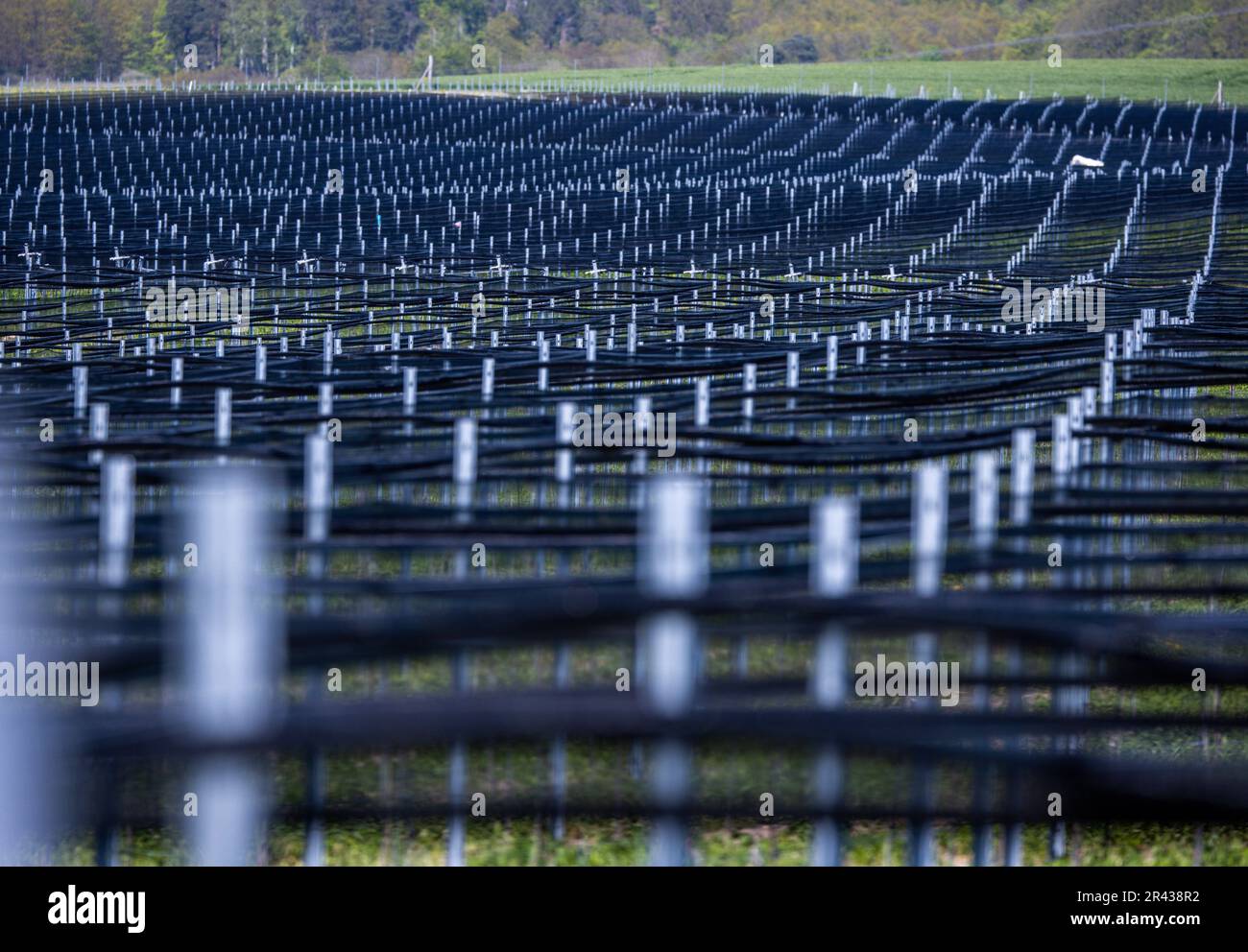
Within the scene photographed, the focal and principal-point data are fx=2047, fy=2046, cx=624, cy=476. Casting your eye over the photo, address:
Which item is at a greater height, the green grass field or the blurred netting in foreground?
the green grass field

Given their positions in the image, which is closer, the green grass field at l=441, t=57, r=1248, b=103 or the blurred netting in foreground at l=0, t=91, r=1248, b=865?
the blurred netting in foreground at l=0, t=91, r=1248, b=865

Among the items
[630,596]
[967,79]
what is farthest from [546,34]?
[630,596]

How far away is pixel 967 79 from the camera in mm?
103500

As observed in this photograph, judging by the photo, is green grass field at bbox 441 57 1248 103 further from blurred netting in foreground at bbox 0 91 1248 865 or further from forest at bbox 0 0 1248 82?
blurred netting in foreground at bbox 0 91 1248 865

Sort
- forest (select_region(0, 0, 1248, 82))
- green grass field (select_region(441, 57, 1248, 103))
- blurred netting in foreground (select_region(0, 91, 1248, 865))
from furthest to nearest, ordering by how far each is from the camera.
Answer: forest (select_region(0, 0, 1248, 82))
green grass field (select_region(441, 57, 1248, 103))
blurred netting in foreground (select_region(0, 91, 1248, 865))

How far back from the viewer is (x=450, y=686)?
8.13 meters

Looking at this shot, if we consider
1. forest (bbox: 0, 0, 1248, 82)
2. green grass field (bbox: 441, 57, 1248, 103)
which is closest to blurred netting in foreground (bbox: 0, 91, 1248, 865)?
green grass field (bbox: 441, 57, 1248, 103)

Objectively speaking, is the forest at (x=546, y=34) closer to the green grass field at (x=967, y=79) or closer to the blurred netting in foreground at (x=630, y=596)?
the green grass field at (x=967, y=79)

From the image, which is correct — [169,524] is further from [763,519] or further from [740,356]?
[740,356]

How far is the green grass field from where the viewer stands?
321 ft

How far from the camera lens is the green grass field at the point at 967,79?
97750mm

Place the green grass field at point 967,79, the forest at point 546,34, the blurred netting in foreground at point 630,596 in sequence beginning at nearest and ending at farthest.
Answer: the blurred netting in foreground at point 630,596
the green grass field at point 967,79
the forest at point 546,34

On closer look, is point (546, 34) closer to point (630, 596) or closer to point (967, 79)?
point (967, 79)

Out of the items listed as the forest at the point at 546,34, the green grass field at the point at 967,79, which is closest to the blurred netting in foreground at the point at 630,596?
the green grass field at the point at 967,79
